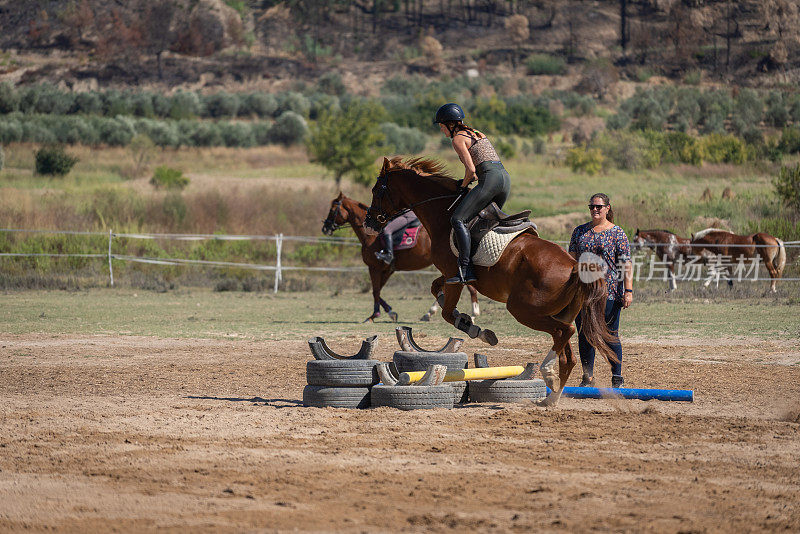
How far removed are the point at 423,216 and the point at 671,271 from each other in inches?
634

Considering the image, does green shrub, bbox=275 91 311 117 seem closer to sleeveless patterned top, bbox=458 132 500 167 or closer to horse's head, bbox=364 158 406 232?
horse's head, bbox=364 158 406 232

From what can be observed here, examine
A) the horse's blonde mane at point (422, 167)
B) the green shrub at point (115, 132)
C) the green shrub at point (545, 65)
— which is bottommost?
the green shrub at point (115, 132)

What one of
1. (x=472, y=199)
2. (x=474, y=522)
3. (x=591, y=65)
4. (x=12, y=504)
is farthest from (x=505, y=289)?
(x=591, y=65)

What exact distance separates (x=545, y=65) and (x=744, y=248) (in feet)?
200

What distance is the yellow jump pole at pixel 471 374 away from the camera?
8.30 metres

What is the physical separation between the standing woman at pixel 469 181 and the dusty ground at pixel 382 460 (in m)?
1.43

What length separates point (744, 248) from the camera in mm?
23875

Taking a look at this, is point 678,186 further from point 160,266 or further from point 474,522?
point 474,522

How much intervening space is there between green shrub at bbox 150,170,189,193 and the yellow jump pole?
111 ft

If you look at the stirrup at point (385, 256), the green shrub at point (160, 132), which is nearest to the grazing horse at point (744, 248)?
the stirrup at point (385, 256)

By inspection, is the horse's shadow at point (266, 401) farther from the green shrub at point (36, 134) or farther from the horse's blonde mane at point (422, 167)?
the green shrub at point (36, 134)

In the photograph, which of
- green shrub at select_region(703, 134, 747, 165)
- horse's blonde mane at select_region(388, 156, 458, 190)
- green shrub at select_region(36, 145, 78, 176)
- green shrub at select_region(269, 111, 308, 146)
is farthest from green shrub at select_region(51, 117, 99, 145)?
horse's blonde mane at select_region(388, 156, 458, 190)

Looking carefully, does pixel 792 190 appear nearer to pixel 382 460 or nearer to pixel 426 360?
pixel 426 360

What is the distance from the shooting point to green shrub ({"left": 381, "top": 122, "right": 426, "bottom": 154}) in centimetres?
5547
